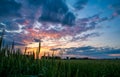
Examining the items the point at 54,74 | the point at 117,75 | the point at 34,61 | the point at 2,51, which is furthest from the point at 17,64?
the point at 117,75

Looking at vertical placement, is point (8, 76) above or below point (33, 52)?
below

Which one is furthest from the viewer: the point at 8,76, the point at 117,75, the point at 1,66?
the point at 117,75

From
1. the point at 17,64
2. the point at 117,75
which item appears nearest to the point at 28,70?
the point at 17,64

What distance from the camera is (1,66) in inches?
414

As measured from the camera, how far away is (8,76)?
31.8 feet

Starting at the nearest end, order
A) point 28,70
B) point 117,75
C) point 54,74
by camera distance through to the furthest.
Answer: point 54,74 → point 28,70 → point 117,75

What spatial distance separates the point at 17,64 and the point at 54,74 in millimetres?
4414

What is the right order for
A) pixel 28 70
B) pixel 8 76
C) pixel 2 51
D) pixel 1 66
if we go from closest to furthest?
pixel 8 76 → pixel 1 66 → pixel 2 51 → pixel 28 70

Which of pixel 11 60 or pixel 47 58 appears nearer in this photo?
pixel 11 60

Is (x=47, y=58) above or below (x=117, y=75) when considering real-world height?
above

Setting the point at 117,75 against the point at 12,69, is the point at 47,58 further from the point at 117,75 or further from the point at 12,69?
the point at 117,75

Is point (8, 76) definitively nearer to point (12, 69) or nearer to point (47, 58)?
point (12, 69)

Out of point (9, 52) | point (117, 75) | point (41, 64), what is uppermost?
point (9, 52)

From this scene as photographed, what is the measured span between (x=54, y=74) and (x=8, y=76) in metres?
2.82
